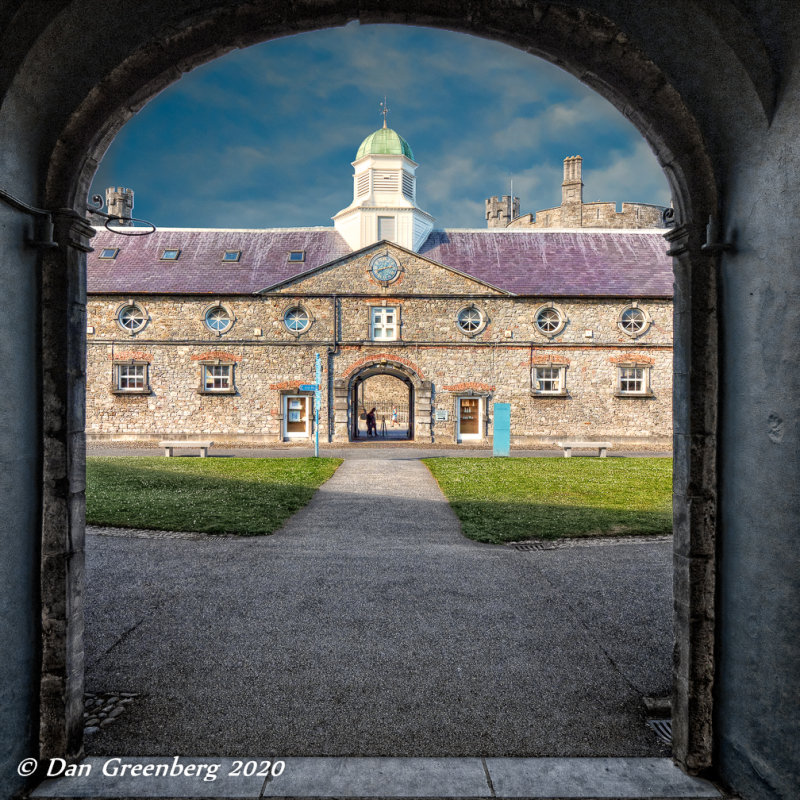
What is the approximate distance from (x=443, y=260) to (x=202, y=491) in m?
17.3

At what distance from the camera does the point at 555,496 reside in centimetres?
1088

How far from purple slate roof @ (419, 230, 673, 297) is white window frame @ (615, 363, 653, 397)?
3007mm

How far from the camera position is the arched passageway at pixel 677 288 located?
2.57 m

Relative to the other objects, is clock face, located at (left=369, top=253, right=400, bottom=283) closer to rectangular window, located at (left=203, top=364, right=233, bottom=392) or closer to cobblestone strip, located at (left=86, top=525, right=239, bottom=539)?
rectangular window, located at (left=203, top=364, right=233, bottom=392)

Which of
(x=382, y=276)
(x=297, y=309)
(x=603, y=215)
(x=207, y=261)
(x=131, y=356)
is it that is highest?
(x=603, y=215)

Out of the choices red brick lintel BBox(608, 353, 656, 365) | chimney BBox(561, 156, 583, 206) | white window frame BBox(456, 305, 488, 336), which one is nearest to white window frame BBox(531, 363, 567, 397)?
red brick lintel BBox(608, 353, 656, 365)

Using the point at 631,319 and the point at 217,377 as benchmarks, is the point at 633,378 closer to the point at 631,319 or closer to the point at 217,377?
the point at 631,319

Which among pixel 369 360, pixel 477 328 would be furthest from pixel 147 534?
pixel 477 328

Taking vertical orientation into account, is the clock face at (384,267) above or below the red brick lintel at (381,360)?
above

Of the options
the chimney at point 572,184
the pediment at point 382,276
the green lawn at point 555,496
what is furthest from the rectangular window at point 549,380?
the chimney at point 572,184

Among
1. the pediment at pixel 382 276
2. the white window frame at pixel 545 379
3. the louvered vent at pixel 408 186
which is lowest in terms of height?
the white window frame at pixel 545 379

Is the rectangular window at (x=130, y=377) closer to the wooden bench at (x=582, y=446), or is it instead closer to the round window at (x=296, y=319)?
the round window at (x=296, y=319)

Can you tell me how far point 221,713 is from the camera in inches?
133

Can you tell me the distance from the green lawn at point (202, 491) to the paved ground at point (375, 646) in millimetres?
1024
